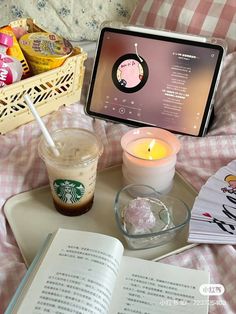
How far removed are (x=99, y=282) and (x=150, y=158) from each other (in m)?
0.28

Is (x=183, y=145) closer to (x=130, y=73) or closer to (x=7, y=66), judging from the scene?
(x=130, y=73)

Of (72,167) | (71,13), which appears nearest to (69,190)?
(72,167)

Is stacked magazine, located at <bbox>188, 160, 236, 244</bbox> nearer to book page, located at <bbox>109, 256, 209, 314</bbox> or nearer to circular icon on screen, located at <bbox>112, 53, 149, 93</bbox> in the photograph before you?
book page, located at <bbox>109, 256, 209, 314</bbox>

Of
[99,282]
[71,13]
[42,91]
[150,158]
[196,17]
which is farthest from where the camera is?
[71,13]

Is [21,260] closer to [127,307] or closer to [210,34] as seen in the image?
[127,307]

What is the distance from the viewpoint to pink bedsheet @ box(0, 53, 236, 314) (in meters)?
0.63

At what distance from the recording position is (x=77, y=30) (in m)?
1.26

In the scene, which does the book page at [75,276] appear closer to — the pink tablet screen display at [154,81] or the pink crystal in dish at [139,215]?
the pink crystal in dish at [139,215]

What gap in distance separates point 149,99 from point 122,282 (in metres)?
0.46

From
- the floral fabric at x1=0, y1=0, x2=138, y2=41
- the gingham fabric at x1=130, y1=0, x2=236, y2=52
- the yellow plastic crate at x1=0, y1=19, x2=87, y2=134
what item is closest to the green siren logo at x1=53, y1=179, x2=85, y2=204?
the yellow plastic crate at x1=0, y1=19, x2=87, y2=134

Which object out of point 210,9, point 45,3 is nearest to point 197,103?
point 210,9

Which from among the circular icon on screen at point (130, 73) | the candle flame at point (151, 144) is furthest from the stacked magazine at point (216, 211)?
the circular icon on screen at point (130, 73)

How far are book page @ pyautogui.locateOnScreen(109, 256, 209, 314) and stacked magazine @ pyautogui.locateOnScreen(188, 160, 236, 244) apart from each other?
75 millimetres

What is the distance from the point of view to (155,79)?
3.08 ft
